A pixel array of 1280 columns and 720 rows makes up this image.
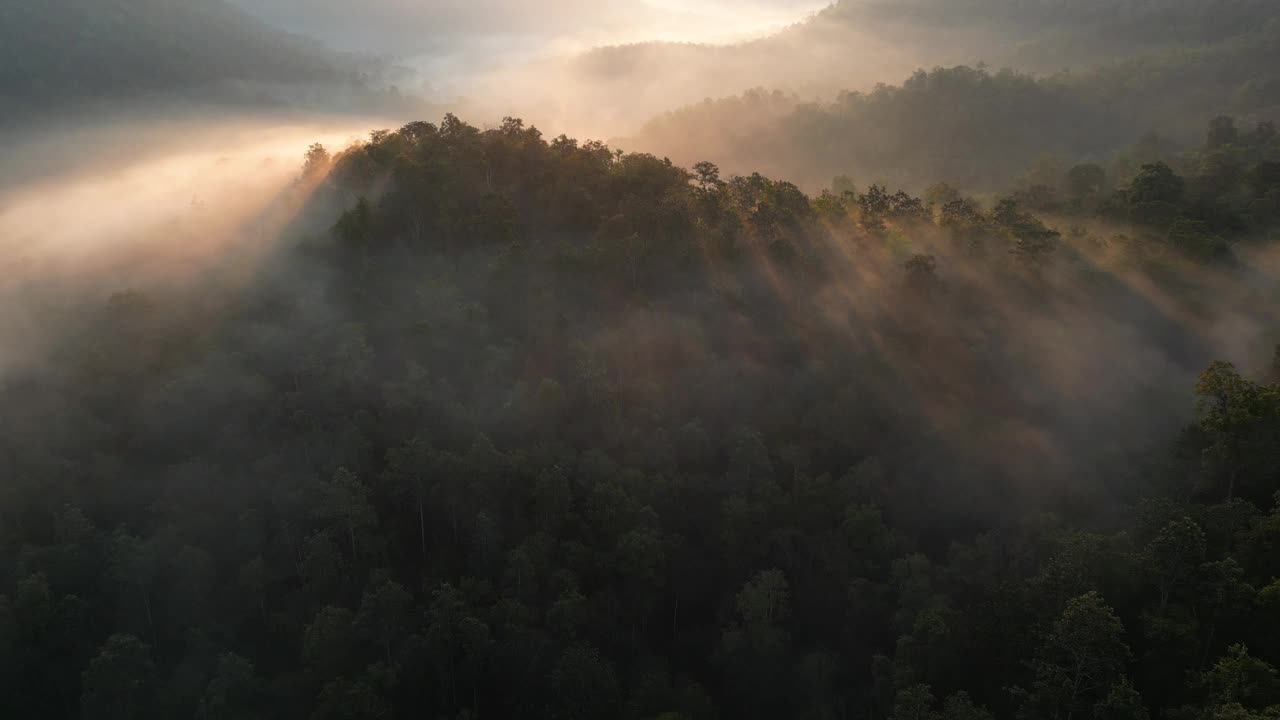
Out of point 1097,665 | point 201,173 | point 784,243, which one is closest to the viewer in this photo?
point 1097,665

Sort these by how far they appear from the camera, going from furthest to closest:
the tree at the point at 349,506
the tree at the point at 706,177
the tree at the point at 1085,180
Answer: the tree at the point at 1085,180 → the tree at the point at 706,177 → the tree at the point at 349,506

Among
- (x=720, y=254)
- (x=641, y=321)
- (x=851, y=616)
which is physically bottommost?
(x=851, y=616)

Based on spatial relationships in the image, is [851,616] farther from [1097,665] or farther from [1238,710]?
[1238,710]

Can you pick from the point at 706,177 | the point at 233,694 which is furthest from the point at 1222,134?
the point at 233,694

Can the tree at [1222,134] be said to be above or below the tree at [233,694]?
above

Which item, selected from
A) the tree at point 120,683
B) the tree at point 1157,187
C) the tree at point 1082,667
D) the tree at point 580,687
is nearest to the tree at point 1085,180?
the tree at point 1157,187

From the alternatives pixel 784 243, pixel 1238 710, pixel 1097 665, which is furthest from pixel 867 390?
pixel 1238 710

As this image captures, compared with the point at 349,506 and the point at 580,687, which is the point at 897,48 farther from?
the point at 580,687

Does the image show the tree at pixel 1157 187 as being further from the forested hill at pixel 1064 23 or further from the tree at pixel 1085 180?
the forested hill at pixel 1064 23
